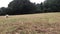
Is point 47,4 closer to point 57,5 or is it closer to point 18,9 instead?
point 57,5

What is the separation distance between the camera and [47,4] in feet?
149

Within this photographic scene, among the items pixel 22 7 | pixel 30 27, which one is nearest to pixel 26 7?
pixel 22 7

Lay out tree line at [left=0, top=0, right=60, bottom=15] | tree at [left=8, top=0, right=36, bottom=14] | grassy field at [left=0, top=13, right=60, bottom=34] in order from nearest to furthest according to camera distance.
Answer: grassy field at [left=0, top=13, right=60, bottom=34], tree line at [left=0, top=0, right=60, bottom=15], tree at [left=8, top=0, right=36, bottom=14]

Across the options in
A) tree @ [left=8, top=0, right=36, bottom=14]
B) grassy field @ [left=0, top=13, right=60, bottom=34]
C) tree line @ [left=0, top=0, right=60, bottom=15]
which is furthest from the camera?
tree @ [left=8, top=0, right=36, bottom=14]

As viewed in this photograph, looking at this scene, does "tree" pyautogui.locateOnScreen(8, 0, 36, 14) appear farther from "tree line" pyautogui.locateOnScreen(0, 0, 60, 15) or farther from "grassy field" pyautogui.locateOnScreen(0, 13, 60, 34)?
"grassy field" pyautogui.locateOnScreen(0, 13, 60, 34)

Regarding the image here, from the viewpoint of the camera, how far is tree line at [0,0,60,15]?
39.2 metres

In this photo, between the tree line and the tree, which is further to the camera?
the tree

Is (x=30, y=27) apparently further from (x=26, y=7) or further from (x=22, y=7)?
(x=26, y=7)

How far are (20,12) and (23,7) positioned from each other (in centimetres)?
153

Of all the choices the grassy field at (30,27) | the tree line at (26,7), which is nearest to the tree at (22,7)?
the tree line at (26,7)

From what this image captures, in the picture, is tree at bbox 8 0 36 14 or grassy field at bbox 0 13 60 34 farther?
tree at bbox 8 0 36 14

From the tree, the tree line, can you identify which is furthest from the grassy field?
the tree

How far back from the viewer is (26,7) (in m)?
41.4

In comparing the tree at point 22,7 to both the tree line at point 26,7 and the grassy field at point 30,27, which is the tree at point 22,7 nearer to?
the tree line at point 26,7
